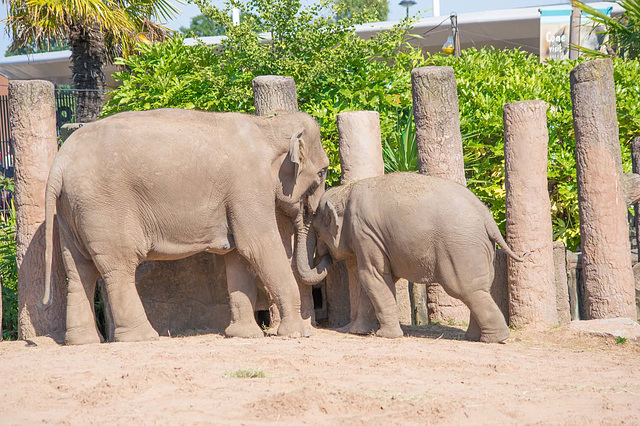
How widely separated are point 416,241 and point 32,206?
3.61m

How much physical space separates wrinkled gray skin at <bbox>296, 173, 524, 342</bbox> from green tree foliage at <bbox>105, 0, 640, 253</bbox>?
2.49m

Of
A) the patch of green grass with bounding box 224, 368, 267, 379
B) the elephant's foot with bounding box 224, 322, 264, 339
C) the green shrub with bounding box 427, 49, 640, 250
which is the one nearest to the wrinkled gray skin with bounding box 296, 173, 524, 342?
the elephant's foot with bounding box 224, 322, 264, 339

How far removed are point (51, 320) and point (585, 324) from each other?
4983 millimetres

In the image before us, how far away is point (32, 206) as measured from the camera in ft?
26.6

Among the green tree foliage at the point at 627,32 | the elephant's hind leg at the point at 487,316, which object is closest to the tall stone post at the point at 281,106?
the elephant's hind leg at the point at 487,316

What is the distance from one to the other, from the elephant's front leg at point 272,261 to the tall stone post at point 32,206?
1860 mm

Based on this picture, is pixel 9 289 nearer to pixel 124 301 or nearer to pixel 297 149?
pixel 124 301

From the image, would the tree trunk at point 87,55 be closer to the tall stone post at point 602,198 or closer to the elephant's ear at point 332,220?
the elephant's ear at point 332,220

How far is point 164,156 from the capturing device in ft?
23.6

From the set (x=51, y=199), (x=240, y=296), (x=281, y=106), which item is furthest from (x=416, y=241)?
(x=51, y=199)

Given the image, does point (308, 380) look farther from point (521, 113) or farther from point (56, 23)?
point (56, 23)

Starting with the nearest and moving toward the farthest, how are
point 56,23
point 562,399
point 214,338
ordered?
point 562,399 → point 214,338 → point 56,23

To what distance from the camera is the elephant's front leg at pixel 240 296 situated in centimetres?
770

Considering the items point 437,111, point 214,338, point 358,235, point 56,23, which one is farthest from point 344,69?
point 56,23
